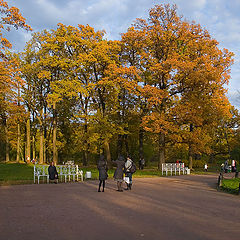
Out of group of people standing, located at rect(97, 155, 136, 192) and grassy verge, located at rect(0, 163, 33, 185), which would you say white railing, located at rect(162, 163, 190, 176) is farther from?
grassy verge, located at rect(0, 163, 33, 185)

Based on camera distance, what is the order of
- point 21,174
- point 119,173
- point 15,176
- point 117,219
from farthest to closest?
point 21,174
point 15,176
point 119,173
point 117,219

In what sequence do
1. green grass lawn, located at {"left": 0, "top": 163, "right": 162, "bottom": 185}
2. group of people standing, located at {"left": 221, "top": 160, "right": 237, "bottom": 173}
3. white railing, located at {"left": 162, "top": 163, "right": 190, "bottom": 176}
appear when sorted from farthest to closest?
1. group of people standing, located at {"left": 221, "top": 160, "right": 237, "bottom": 173}
2. white railing, located at {"left": 162, "top": 163, "right": 190, "bottom": 176}
3. green grass lawn, located at {"left": 0, "top": 163, "right": 162, "bottom": 185}

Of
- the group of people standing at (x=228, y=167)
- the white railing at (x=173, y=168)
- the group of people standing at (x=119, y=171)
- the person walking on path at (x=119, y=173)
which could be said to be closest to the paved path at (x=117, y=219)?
the group of people standing at (x=119, y=171)

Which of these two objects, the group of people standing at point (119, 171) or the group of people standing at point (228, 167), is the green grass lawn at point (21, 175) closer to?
the group of people standing at point (119, 171)

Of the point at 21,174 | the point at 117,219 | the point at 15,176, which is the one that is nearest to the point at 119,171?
the point at 117,219

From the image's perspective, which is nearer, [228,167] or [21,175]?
[21,175]

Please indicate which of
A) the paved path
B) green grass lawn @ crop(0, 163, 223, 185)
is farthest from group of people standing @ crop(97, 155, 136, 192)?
green grass lawn @ crop(0, 163, 223, 185)

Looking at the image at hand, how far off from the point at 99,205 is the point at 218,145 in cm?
5346

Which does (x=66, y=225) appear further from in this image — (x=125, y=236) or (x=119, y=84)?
(x=119, y=84)

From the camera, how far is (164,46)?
109 ft

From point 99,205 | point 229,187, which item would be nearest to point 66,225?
point 99,205

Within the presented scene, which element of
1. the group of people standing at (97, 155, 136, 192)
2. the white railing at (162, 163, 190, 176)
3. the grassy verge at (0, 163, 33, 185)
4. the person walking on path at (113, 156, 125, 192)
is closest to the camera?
the group of people standing at (97, 155, 136, 192)

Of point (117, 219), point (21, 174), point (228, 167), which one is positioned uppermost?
point (117, 219)

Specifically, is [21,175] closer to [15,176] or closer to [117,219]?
[15,176]
